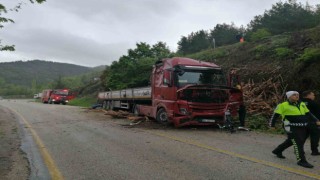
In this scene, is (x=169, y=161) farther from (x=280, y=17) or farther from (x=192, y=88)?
(x=280, y=17)

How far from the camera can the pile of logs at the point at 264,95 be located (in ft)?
53.9

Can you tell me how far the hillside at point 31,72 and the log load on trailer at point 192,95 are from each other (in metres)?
159

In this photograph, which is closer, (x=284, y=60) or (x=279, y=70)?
(x=279, y=70)

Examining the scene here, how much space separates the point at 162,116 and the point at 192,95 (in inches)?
73.6

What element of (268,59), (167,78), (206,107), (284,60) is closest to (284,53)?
(284,60)

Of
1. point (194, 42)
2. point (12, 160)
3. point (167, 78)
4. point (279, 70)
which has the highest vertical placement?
point (194, 42)

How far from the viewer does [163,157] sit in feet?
26.9

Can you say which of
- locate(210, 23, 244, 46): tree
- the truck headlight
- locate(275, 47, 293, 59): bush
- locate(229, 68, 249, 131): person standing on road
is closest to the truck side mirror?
the truck headlight

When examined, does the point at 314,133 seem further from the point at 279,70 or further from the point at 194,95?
the point at 279,70

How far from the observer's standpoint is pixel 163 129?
1391 cm

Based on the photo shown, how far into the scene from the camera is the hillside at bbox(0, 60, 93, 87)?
171000mm

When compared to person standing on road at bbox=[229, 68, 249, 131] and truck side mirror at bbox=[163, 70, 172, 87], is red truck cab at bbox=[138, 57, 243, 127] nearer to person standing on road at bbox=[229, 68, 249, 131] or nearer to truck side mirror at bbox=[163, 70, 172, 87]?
truck side mirror at bbox=[163, 70, 172, 87]

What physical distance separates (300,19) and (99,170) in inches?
1377

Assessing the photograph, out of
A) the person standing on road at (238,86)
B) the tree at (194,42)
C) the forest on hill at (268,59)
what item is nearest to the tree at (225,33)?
the tree at (194,42)
